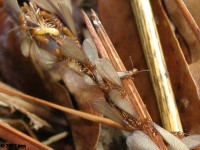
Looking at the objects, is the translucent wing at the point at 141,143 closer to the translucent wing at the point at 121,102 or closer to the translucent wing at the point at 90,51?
the translucent wing at the point at 121,102

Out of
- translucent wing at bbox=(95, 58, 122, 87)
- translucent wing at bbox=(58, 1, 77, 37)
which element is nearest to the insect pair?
translucent wing at bbox=(58, 1, 77, 37)

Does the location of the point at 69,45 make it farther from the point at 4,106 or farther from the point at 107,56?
the point at 4,106

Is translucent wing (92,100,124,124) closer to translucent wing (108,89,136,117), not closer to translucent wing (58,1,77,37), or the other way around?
translucent wing (108,89,136,117)

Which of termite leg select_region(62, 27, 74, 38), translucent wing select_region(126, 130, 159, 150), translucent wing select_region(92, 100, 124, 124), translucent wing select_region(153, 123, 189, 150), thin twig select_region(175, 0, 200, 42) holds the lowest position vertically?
translucent wing select_region(153, 123, 189, 150)

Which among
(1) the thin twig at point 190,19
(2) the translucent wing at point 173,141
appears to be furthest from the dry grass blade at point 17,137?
(1) the thin twig at point 190,19

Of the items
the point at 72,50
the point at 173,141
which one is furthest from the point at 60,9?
the point at 173,141

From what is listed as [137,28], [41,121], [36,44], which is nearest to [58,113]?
[41,121]
